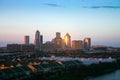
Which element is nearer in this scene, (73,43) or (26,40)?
(26,40)

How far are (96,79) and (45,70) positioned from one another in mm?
2640

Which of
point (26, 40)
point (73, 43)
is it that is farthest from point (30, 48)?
point (73, 43)

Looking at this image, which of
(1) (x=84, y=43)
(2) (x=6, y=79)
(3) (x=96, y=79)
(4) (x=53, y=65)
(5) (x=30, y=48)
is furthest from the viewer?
(1) (x=84, y=43)

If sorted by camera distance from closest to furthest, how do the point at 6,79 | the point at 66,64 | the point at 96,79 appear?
the point at 6,79 < the point at 96,79 < the point at 66,64

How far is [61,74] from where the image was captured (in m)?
12.0

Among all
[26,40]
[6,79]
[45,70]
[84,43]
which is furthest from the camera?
[84,43]

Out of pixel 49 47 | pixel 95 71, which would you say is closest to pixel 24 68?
pixel 95 71

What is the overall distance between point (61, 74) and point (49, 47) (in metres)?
38.1

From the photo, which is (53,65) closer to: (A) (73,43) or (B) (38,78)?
(B) (38,78)

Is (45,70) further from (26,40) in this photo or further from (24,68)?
(26,40)

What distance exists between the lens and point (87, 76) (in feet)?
39.6

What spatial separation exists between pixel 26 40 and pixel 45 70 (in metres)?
37.2

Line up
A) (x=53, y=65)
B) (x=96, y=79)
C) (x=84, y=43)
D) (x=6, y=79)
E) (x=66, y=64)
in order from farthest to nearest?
1. (x=84, y=43)
2. (x=66, y=64)
3. (x=53, y=65)
4. (x=96, y=79)
5. (x=6, y=79)

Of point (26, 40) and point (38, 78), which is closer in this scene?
point (38, 78)
